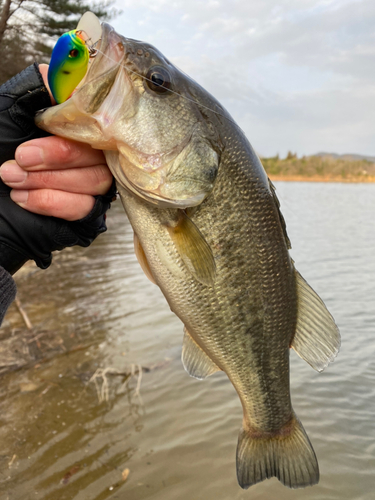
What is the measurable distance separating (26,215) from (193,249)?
88 cm

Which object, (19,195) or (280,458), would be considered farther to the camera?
(280,458)

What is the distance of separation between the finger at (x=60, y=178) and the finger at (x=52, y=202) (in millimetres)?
26

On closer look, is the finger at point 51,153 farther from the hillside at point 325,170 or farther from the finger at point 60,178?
the hillside at point 325,170

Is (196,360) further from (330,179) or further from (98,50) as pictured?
(330,179)

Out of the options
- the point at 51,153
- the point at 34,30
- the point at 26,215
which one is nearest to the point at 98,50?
the point at 51,153

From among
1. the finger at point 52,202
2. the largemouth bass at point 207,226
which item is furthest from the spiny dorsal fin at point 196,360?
the finger at point 52,202

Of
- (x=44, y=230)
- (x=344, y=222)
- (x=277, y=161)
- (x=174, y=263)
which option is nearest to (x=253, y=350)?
(x=174, y=263)

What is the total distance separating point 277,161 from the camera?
186 ft

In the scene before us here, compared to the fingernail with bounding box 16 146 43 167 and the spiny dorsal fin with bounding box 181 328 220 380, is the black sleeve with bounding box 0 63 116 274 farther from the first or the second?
the spiny dorsal fin with bounding box 181 328 220 380

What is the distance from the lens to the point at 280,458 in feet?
6.98

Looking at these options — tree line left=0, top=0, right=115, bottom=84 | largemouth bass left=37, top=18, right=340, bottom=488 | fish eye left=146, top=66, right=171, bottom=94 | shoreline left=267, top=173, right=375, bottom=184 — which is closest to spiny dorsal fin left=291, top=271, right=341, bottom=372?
largemouth bass left=37, top=18, right=340, bottom=488

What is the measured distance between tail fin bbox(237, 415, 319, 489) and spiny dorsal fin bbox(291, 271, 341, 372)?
505mm

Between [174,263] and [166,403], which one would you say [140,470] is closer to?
[166,403]

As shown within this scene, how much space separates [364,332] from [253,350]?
4786 millimetres
